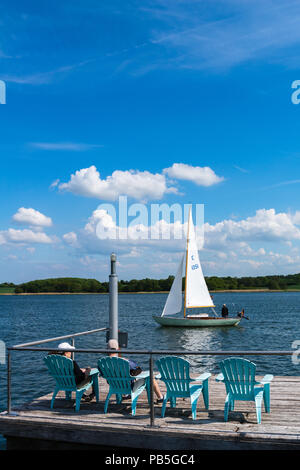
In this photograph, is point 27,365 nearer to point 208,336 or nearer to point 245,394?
point 245,394

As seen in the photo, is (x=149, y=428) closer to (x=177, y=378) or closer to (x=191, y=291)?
(x=177, y=378)

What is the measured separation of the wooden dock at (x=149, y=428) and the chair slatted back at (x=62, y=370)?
0.46m

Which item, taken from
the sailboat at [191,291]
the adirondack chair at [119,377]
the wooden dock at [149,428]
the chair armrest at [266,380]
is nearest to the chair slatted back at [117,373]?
the adirondack chair at [119,377]

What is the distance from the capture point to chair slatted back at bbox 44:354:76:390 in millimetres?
8609

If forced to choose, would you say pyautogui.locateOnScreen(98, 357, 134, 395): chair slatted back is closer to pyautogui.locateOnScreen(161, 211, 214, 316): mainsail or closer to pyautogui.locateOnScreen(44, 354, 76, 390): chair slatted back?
pyautogui.locateOnScreen(44, 354, 76, 390): chair slatted back

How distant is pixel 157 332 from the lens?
160ft

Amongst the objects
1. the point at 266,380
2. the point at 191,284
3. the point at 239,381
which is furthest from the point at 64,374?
the point at 191,284

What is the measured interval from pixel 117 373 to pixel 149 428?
1.21 metres

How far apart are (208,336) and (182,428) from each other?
38804mm

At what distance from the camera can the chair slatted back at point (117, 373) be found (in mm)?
8328

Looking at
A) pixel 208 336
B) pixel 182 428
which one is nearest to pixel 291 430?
pixel 182 428

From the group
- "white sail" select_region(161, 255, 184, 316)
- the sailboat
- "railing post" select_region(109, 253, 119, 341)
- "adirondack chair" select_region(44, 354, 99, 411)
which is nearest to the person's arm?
"adirondack chair" select_region(44, 354, 99, 411)

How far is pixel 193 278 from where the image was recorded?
48656 millimetres
